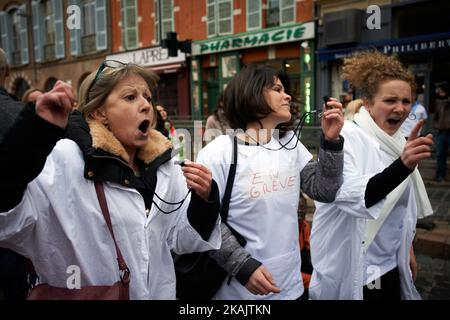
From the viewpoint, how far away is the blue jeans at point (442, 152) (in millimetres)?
6594

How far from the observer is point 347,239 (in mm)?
1958

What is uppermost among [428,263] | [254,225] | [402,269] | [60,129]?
[60,129]

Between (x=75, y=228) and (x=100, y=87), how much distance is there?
53 cm

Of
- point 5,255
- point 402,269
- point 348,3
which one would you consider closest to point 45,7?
point 5,255

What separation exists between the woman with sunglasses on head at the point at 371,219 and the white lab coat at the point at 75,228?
985mm

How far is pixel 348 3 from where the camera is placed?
9.73 meters

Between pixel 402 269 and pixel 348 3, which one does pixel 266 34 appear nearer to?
pixel 348 3

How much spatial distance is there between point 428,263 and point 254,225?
3.04 meters

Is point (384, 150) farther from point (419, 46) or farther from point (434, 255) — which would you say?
point (419, 46)

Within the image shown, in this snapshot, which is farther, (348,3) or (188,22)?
(188,22)

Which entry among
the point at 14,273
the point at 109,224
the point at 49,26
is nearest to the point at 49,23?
the point at 49,26

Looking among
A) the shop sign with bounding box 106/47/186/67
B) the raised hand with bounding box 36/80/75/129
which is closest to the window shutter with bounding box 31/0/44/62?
the shop sign with bounding box 106/47/186/67

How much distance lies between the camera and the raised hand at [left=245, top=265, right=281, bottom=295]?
155 centimetres
